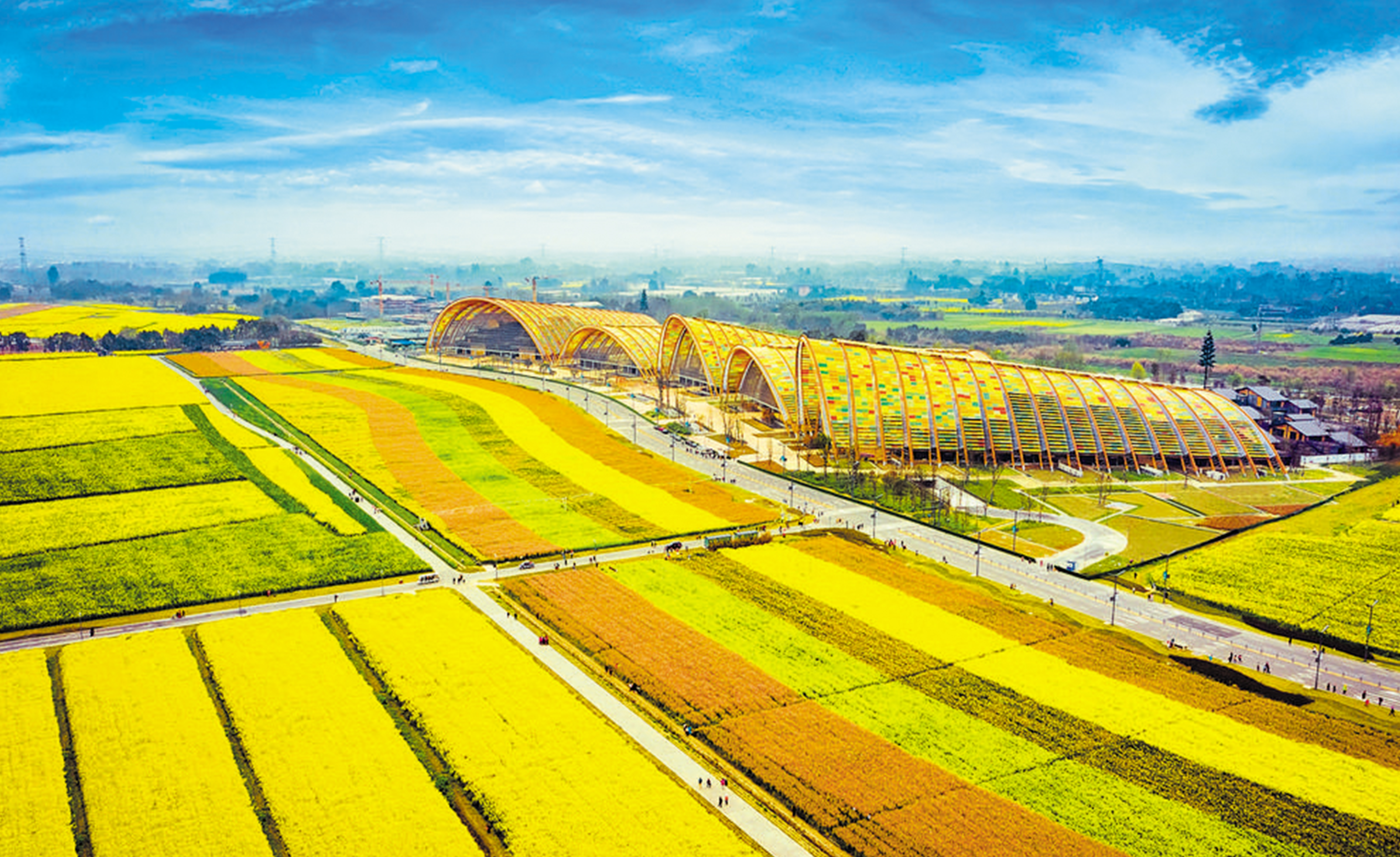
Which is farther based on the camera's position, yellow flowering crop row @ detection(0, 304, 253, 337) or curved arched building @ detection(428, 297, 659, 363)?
yellow flowering crop row @ detection(0, 304, 253, 337)

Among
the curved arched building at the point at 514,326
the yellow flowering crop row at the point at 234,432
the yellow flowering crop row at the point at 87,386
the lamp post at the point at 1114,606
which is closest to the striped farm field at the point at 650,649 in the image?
the lamp post at the point at 1114,606

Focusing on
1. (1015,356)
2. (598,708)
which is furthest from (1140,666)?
(1015,356)

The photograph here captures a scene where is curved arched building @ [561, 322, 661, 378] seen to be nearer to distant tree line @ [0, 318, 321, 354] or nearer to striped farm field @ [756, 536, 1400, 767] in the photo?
distant tree line @ [0, 318, 321, 354]

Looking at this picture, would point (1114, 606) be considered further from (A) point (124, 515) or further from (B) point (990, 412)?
(A) point (124, 515)

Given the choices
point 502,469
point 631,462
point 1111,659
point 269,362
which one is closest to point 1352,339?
point 631,462

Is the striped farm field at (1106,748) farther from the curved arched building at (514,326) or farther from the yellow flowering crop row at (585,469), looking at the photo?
the curved arched building at (514,326)

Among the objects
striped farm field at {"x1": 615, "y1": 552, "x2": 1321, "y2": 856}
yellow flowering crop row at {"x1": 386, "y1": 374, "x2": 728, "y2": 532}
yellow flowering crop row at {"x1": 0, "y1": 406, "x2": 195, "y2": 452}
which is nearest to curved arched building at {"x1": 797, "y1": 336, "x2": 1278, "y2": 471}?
yellow flowering crop row at {"x1": 386, "y1": 374, "x2": 728, "y2": 532}

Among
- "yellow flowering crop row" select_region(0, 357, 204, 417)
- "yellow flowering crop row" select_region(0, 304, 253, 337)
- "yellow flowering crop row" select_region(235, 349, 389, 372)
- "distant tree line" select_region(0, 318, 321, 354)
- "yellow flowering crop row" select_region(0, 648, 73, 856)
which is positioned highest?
"yellow flowering crop row" select_region(0, 304, 253, 337)
